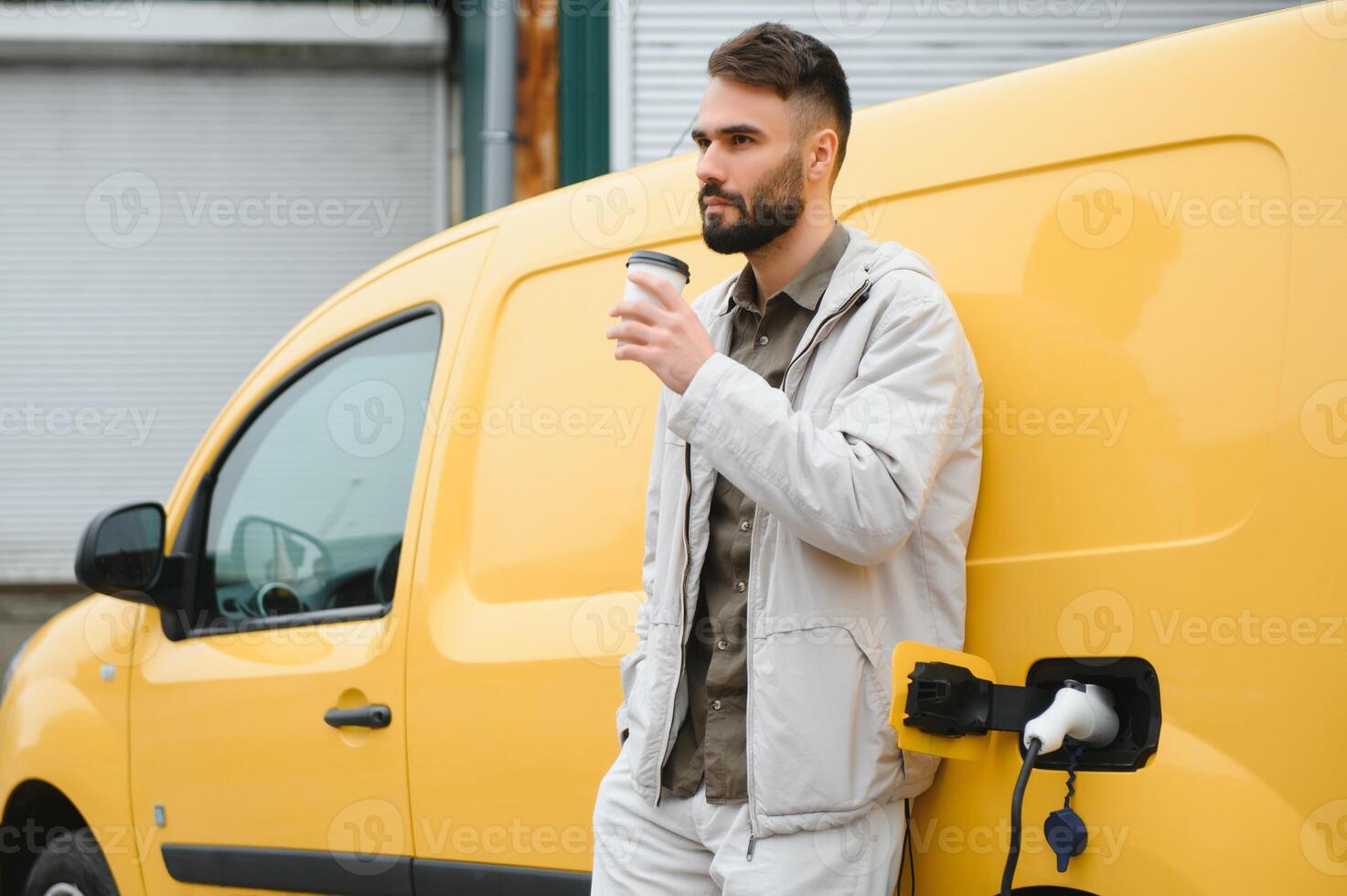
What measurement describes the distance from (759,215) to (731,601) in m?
0.56

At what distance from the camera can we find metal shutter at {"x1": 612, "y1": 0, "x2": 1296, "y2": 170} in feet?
23.7

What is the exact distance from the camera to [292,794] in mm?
3105

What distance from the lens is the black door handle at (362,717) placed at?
2.92 metres

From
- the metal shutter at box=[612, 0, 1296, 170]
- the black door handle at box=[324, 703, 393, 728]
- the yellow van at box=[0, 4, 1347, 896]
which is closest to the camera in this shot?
the yellow van at box=[0, 4, 1347, 896]

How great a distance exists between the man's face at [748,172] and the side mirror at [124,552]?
1.83 meters

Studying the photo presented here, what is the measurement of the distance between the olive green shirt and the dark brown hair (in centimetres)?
16

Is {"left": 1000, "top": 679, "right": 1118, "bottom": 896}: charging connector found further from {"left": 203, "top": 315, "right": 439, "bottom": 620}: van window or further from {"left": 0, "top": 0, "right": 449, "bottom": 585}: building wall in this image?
{"left": 0, "top": 0, "right": 449, "bottom": 585}: building wall

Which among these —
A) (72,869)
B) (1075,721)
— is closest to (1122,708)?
(1075,721)

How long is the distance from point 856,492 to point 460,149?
26.0ft

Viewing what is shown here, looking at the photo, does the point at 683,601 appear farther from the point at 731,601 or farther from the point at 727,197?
the point at 727,197

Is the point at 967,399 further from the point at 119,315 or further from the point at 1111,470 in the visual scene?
the point at 119,315

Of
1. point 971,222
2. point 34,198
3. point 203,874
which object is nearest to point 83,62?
point 34,198

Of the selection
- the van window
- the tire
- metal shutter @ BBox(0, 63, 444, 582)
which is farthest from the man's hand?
metal shutter @ BBox(0, 63, 444, 582)

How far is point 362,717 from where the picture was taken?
2.95m
